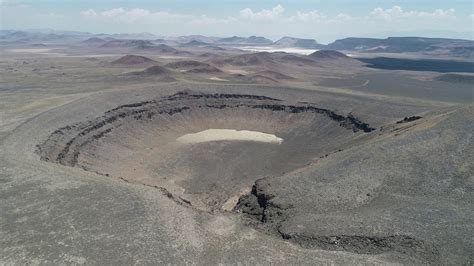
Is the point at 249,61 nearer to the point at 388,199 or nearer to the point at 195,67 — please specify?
the point at 195,67

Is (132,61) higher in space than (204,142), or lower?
higher

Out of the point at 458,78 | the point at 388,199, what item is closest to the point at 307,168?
the point at 388,199

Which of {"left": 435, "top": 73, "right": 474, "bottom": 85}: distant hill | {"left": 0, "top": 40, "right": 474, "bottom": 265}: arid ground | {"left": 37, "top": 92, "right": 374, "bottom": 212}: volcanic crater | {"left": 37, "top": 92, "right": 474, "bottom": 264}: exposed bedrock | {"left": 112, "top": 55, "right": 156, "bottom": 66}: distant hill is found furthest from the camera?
{"left": 112, "top": 55, "right": 156, "bottom": 66}: distant hill

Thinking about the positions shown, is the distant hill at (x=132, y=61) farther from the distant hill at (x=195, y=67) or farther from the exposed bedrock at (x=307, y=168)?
the exposed bedrock at (x=307, y=168)

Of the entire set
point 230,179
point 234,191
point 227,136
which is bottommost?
point 234,191

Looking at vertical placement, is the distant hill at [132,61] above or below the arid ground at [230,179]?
above

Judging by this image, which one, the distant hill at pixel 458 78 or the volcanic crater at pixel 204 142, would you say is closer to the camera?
the volcanic crater at pixel 204 142

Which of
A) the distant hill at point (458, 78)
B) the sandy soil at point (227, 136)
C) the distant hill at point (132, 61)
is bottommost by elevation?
the sandy soil at point (227, 136)

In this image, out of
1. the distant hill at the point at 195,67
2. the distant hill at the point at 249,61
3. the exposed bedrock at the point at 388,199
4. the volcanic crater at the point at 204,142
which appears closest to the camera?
the exposed bedrock at the point at 388,199

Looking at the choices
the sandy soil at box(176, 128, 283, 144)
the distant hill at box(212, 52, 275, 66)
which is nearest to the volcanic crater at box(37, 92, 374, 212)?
the sandy soil at box(176, 128, 283, 144)

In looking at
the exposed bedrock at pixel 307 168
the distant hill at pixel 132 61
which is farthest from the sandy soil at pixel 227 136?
the distant hill at pixel 132 61

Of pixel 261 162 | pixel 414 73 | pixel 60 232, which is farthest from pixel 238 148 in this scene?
pixel 414 73

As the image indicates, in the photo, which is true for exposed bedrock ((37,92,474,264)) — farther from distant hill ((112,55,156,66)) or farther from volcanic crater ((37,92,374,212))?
distant hill ((112,55,156,66))
